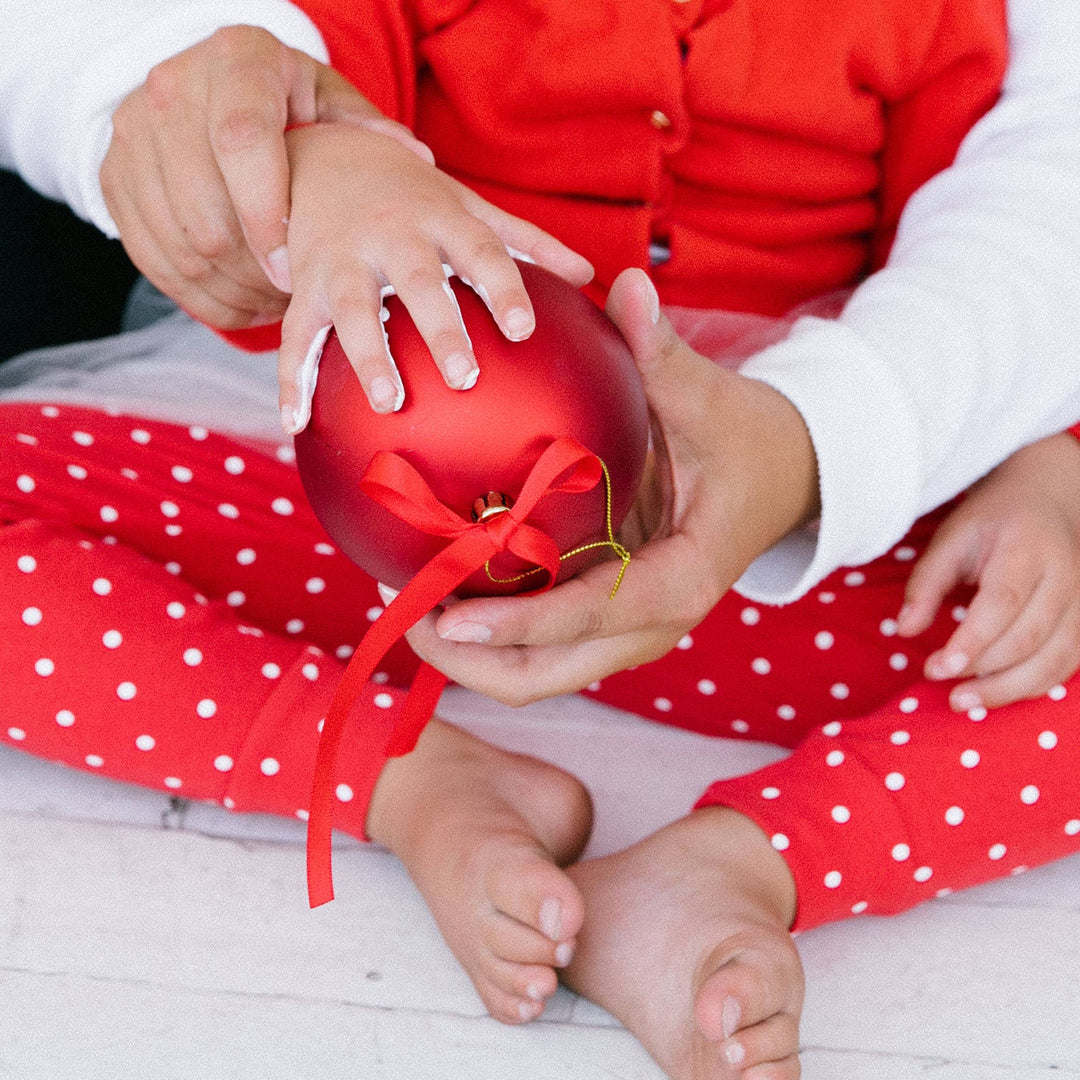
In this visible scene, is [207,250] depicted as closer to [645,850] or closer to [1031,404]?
[645,850]

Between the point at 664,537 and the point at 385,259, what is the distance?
0.21 m

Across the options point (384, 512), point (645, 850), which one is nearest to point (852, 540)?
point (645, 850)

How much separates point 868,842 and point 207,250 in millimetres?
502

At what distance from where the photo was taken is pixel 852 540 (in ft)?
2.34

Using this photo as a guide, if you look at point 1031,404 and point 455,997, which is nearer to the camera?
point 455,997

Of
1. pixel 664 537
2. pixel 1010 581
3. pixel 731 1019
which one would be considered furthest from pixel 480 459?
pixel 1010 581

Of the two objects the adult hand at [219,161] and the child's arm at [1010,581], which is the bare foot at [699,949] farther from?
the adult hand at [219,161]

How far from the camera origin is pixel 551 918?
0.64m

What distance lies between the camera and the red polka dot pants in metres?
0.72

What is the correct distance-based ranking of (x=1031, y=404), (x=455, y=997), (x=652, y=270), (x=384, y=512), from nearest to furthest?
(x=384, y=512) → (x=455, y=997) → (x=1031, y=404) → (x=652, y=270)

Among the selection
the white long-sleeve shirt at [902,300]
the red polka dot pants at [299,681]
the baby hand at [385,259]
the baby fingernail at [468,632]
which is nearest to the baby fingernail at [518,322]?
the baby hand at [385,259]

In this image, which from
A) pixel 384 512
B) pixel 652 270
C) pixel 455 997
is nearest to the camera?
pixel 384 512

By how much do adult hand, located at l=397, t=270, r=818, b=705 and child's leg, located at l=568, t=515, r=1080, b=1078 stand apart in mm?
131

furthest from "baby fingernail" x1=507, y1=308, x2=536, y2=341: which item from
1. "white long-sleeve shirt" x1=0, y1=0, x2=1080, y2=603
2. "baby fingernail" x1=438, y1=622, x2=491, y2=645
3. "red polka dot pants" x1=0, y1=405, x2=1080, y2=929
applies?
"red polka dot pants" x1=0, y1=405, x2=1080, y2=929
